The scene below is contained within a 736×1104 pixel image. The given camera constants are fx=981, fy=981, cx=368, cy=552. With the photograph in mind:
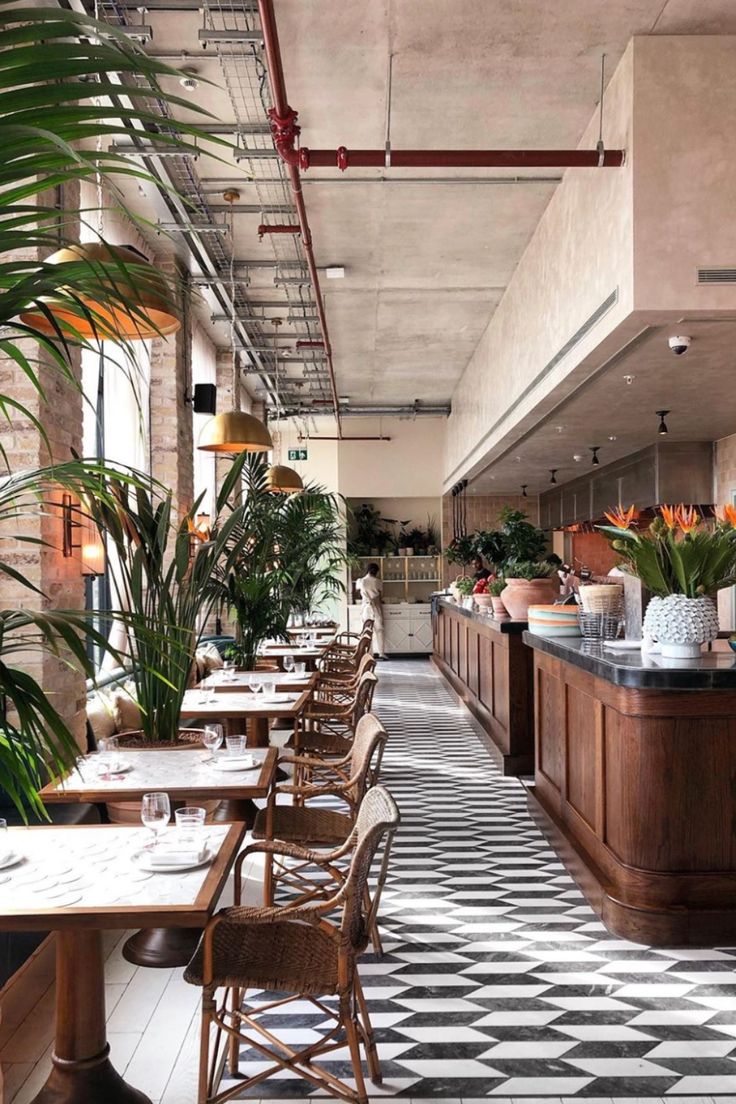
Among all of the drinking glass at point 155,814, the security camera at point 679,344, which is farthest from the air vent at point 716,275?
the drinking glass at point 155,814

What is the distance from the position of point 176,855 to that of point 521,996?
1.58 meters

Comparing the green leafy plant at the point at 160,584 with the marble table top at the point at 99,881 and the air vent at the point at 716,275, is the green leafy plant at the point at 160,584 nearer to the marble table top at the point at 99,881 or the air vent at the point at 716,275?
the marble table top at the point at 99,881

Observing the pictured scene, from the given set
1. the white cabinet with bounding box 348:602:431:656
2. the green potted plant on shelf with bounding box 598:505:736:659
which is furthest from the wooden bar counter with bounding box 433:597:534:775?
the white cabinet with bounding box 348:602:431:656

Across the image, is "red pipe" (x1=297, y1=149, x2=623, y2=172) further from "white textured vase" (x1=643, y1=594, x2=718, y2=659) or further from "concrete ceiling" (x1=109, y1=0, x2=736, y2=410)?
"white textured vase" (x1=643, y1=594, x2=718, y2=659)

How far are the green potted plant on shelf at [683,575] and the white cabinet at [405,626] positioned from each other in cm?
1315

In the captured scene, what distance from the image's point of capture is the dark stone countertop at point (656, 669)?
12.6ft

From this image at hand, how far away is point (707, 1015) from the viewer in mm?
3342

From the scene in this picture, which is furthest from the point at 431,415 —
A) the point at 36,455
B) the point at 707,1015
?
the point at 707,1015

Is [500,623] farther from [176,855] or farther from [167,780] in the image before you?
[176,855]

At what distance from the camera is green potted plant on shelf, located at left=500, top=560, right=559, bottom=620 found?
23.7 feet

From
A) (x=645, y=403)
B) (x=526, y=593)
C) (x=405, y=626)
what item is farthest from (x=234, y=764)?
(x=405, y=626)

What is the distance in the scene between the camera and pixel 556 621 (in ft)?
18.5

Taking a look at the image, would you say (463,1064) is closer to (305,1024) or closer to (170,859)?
(305,1024)

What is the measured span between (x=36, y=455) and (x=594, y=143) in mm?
3624
